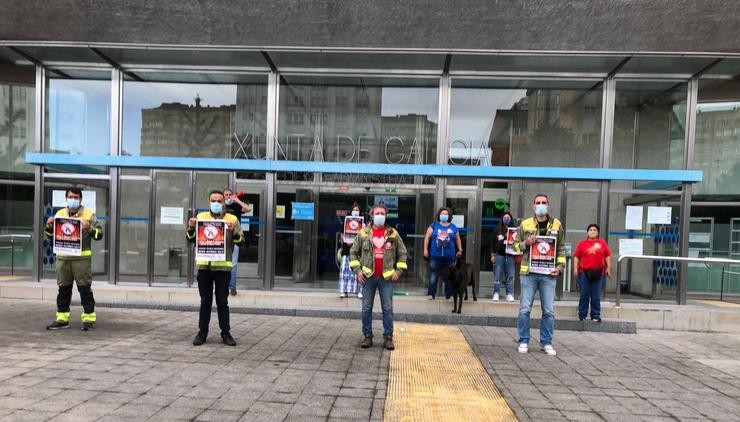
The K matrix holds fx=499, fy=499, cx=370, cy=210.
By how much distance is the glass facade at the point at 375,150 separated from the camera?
1020cm

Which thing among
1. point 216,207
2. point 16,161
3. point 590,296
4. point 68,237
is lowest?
point 590,296

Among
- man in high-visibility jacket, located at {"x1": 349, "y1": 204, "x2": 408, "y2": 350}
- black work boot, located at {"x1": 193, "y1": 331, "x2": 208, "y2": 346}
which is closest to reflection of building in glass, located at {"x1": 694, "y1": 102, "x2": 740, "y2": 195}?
man in high-visibility jacket, located at {"x1": 349, "y1": 204, "x2": 408, "y2": 350}

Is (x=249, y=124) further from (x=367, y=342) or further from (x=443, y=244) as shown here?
(x=367, y=342)

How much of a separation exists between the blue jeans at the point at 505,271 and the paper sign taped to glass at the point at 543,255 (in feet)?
10.0

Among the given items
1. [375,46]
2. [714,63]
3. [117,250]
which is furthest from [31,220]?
[714,63]

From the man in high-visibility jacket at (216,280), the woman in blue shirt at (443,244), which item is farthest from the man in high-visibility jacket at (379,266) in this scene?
the woman in blue shirt at (443,244)

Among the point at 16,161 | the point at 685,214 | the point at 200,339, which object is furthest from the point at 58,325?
the point at 685,214

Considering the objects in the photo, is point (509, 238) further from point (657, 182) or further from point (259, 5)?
point (259, 5)

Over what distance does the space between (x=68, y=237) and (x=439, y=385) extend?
525 cm

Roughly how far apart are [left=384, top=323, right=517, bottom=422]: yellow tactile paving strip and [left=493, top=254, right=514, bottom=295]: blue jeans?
2.71m

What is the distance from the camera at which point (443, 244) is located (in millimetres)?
8766

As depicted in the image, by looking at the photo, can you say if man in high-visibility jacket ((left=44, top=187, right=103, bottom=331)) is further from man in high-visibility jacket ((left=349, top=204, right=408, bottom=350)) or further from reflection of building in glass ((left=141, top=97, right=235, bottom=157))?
reflection of building in glass ((left=141, top=97, right=235, bottom=157))

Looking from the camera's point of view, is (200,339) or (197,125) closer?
(200,339)

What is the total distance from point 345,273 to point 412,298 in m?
1.32
